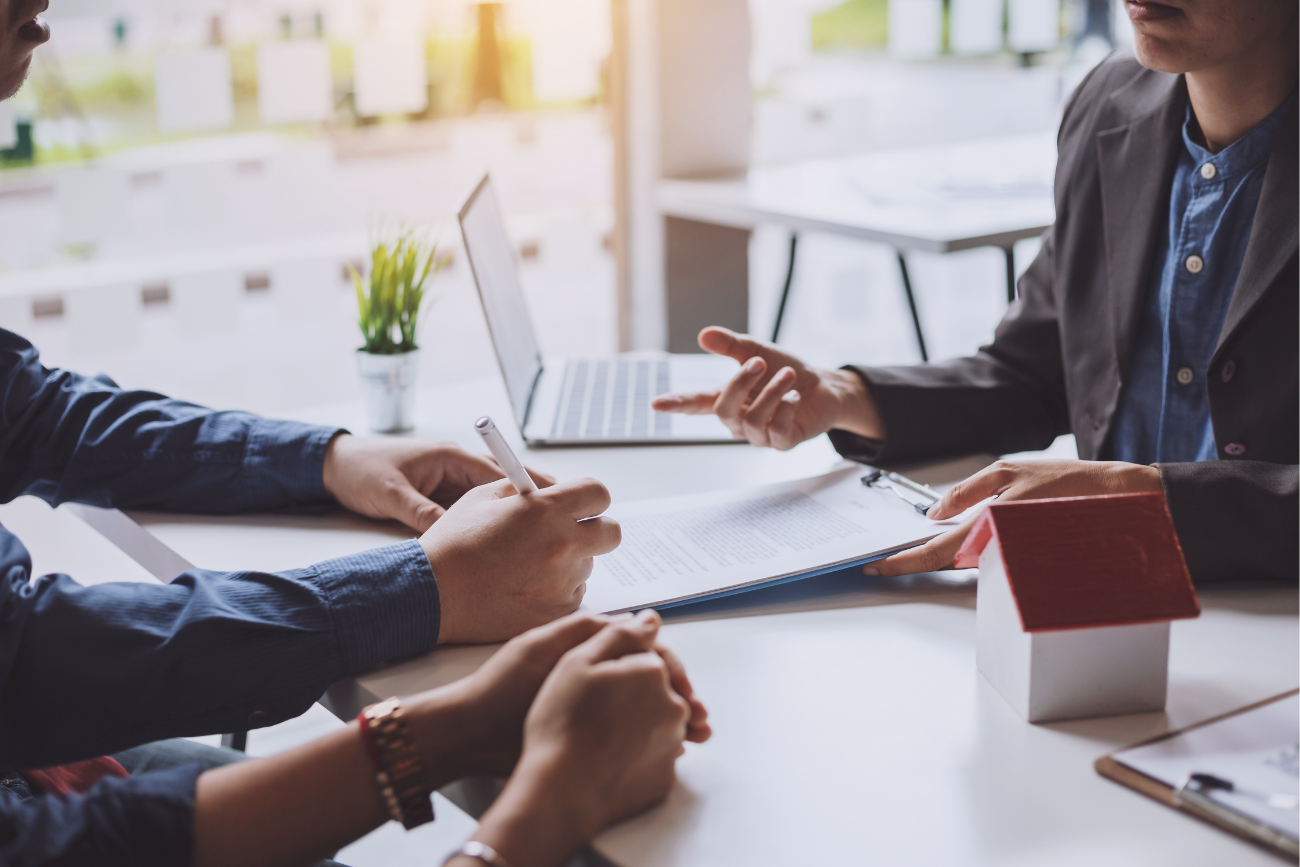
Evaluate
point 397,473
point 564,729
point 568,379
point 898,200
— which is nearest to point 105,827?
point 564,729

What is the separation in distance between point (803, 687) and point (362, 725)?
0.97 feet

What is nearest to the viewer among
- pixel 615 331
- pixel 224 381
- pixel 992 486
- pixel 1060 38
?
pixel 992 486

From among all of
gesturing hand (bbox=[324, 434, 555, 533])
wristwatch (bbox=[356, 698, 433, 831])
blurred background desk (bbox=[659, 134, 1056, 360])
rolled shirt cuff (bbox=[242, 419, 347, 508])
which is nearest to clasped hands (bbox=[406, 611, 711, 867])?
wristwatch (bbox=[356, 698, 433, 831])

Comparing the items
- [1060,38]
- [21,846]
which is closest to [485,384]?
[21,846]

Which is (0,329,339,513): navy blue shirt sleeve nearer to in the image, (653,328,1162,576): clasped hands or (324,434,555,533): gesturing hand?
(324,434,555,533): gesturing hand

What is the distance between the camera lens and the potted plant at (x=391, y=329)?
1.40 metres

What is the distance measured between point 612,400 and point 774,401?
1.11 feet

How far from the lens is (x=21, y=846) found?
0.65 metres

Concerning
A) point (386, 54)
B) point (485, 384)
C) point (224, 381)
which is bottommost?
point (224, 381)

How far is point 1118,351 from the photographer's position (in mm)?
1271

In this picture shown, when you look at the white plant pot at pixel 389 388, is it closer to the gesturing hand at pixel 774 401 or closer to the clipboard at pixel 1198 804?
the gesturing hand at pixel 774 401

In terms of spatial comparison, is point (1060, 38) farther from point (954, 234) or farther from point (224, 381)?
point (224, 381)

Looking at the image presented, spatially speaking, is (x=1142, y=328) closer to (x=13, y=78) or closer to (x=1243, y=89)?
(x=1243, y=89)

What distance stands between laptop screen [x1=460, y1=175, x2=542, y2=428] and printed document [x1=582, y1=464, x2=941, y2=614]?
12.3 inches
